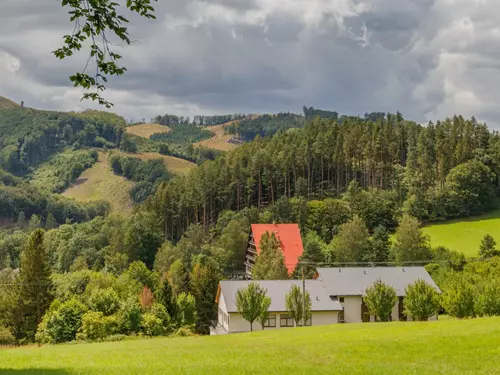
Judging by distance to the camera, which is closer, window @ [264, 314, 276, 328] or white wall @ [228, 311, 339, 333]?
window @ [264, 314, 276, 328]

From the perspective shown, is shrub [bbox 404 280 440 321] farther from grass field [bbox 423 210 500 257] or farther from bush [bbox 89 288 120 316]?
grass field [bbox 423 210 500 257]

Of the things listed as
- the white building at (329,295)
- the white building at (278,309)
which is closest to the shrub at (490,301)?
the white building at (329,295)

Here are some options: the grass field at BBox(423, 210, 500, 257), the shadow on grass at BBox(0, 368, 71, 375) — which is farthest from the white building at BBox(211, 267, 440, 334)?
the shadow on grass at BBox(0, 368, 71, 375)

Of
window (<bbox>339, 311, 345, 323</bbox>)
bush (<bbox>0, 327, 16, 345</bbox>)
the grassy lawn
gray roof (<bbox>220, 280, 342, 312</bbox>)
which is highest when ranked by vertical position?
the grassy lawn

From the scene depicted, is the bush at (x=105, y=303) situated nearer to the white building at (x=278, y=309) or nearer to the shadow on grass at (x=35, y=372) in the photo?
the white building at (x=278, y=309)

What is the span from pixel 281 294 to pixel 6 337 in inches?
1259

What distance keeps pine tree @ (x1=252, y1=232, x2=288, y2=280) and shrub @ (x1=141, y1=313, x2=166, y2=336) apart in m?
24.8

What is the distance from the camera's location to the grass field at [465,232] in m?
96.0

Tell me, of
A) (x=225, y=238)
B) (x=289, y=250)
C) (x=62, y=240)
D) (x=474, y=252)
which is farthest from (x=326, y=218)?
(x=62, y=240)

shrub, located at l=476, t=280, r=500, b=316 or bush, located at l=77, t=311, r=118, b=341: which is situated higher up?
shrub, located at l=476, t=280, r=500, b=316

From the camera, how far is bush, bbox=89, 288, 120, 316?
5791cm

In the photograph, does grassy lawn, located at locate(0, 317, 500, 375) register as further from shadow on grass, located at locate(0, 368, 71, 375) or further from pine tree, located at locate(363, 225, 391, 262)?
pine tree, located at locate(363, 225, 391, 262)

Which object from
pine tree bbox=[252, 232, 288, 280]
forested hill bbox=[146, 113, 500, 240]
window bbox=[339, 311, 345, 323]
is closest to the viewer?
window bbox=[339, 311, 345, 323]

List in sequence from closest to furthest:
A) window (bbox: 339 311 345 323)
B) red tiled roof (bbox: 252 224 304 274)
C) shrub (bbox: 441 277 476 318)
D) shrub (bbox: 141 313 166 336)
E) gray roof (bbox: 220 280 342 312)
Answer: shrub (bbox: 441 277 476 318)
shrub (bbox: 141 313 166 336)
gray roof (bbox: 220 280 342 312)
window (bbox: 339 311 345 323)
red tiled roof (bbox: 252 224 304 274)
